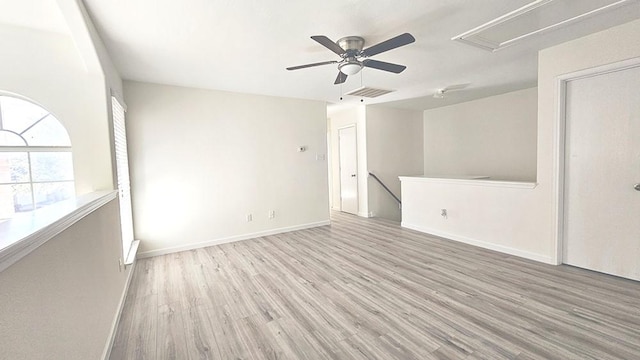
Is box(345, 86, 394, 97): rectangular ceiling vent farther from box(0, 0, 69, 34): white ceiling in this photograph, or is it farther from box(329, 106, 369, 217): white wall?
box(0, 0, 69, 34): white ceiling

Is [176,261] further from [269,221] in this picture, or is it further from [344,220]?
[344,220]

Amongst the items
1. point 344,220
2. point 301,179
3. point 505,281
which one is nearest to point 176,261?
point 301,179

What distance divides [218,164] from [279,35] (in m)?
2.43

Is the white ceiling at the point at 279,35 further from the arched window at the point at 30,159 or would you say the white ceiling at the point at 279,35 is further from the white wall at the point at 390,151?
the white wall at the point at 390,151

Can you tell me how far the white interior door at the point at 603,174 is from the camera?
2611mm

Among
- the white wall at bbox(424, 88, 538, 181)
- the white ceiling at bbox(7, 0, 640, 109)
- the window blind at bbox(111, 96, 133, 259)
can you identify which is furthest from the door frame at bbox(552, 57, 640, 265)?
the window blind at bbox(111, 96, 133, 259)

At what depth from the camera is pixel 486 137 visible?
5.57 metres

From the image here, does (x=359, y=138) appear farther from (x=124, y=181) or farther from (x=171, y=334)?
(x=171, y=334)

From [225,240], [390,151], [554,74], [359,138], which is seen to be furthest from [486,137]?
[225,240]

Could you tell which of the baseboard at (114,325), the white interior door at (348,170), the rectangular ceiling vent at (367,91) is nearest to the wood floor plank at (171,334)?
Answer: the baseboard at (114,325)

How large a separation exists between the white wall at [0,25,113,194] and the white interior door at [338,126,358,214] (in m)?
4.71

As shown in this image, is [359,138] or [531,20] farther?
[359,138]

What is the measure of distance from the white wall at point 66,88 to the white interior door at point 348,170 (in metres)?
4.71

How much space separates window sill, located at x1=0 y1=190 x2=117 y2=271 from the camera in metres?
0.78
